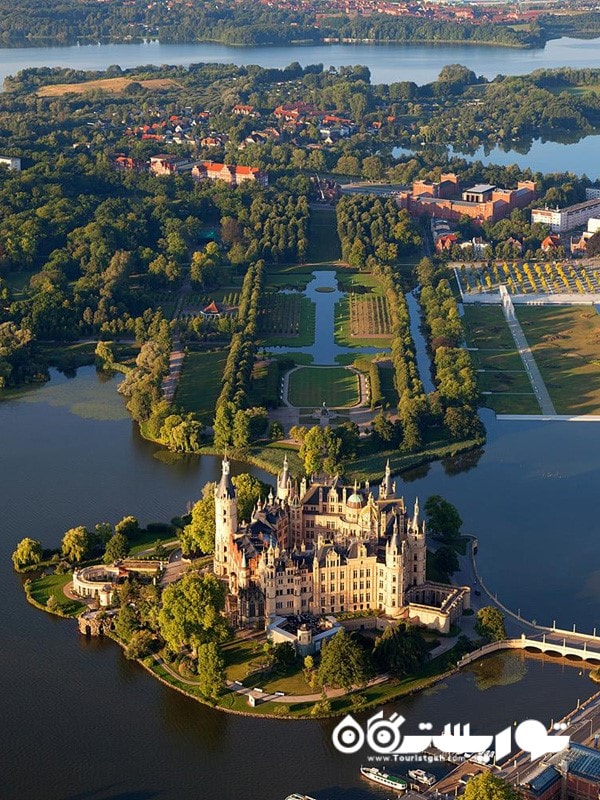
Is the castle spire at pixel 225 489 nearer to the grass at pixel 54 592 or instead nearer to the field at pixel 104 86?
the grass at pixel 54 592

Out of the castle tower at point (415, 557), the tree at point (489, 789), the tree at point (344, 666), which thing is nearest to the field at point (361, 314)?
the castle tower at point (415, 557)

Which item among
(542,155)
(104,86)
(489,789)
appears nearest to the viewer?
(489,789)

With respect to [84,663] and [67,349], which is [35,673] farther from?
[67,349]

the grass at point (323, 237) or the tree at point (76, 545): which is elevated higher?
the grass at point (323, 237)

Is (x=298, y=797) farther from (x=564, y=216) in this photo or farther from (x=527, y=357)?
(x=564, y=216)

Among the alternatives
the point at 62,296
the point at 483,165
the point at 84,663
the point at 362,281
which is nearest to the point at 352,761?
the point at 84,663

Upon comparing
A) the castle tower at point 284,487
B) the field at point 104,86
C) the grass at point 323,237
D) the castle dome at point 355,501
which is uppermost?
the field at point 104,86

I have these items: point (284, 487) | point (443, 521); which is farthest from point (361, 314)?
point (284, 487)

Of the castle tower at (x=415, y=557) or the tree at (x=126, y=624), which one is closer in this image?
the tree at (x=126, y=624)
